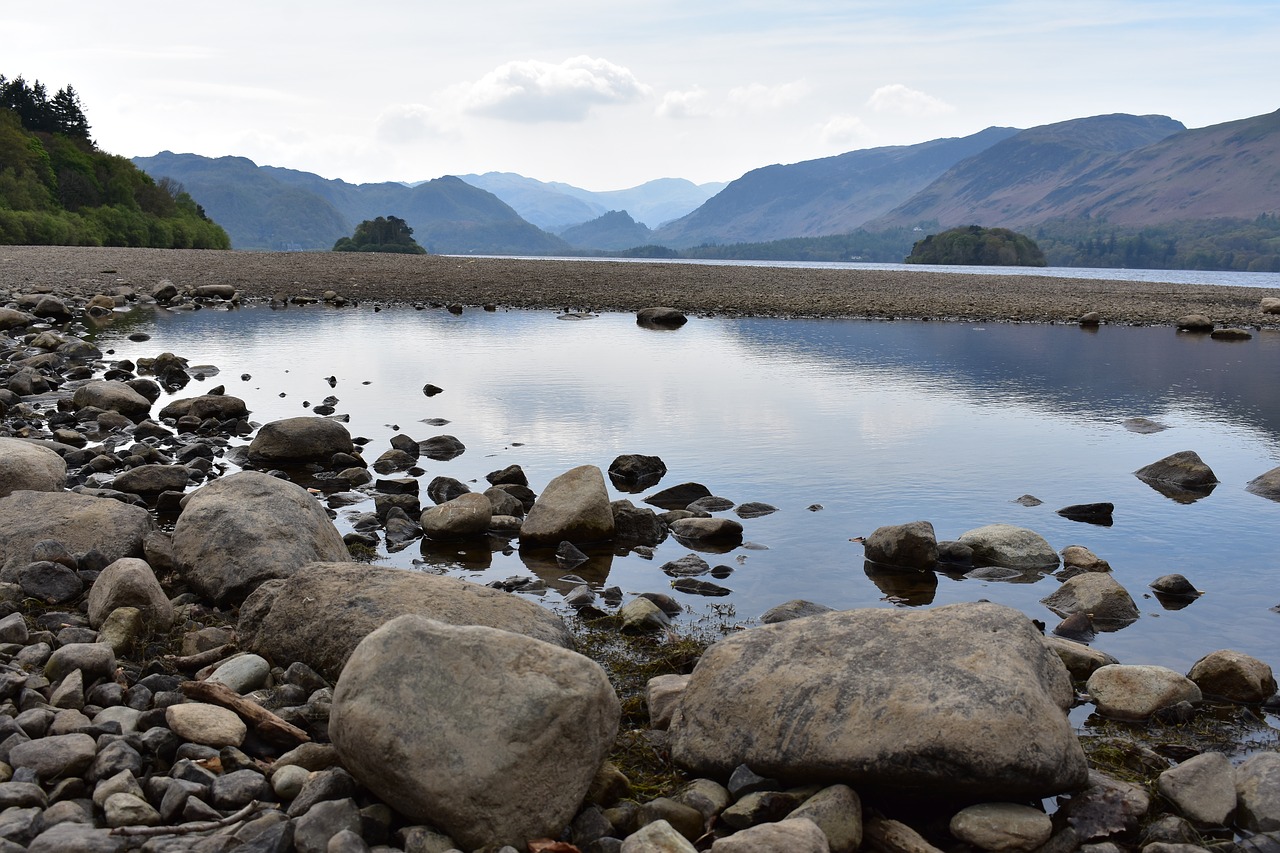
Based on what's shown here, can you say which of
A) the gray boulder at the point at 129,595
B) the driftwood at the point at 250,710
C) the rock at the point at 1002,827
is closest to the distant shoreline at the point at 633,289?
the gray boulder at the point at 129,595

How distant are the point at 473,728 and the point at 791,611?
502 centimetres

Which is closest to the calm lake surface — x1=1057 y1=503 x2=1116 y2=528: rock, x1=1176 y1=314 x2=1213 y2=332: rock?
x1=1057 y1=503 x2=1116 y2=528: rock

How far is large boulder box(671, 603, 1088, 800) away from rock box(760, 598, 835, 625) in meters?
2.39

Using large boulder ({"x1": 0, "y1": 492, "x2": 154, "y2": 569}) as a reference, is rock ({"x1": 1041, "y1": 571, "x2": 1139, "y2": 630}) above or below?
below

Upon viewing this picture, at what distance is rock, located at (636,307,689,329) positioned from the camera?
44.5 meters

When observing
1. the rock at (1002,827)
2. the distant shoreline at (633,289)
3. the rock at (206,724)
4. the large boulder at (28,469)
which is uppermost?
the distant shoreline at (633,289)

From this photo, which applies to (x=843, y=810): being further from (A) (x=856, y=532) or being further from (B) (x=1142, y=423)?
(B) (x=1142, y=423)

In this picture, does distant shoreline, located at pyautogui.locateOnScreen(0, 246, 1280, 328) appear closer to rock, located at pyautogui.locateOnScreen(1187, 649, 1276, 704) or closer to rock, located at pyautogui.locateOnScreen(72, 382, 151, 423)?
rock, located at pyautogui.locateOnScreen(72, 382, 151, 423)

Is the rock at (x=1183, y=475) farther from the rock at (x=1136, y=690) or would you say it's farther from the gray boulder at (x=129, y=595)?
the gray boulder at (x=129, y=595)

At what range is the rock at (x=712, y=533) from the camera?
43.1 ft

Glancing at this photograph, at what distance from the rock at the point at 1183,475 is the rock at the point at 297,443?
555 inches

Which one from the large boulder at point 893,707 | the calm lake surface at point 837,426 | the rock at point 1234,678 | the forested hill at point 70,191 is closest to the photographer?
the large boulder at point 893,707

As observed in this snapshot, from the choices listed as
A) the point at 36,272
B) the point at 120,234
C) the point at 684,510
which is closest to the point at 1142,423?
the point at 684,510

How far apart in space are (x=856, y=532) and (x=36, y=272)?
182ft
